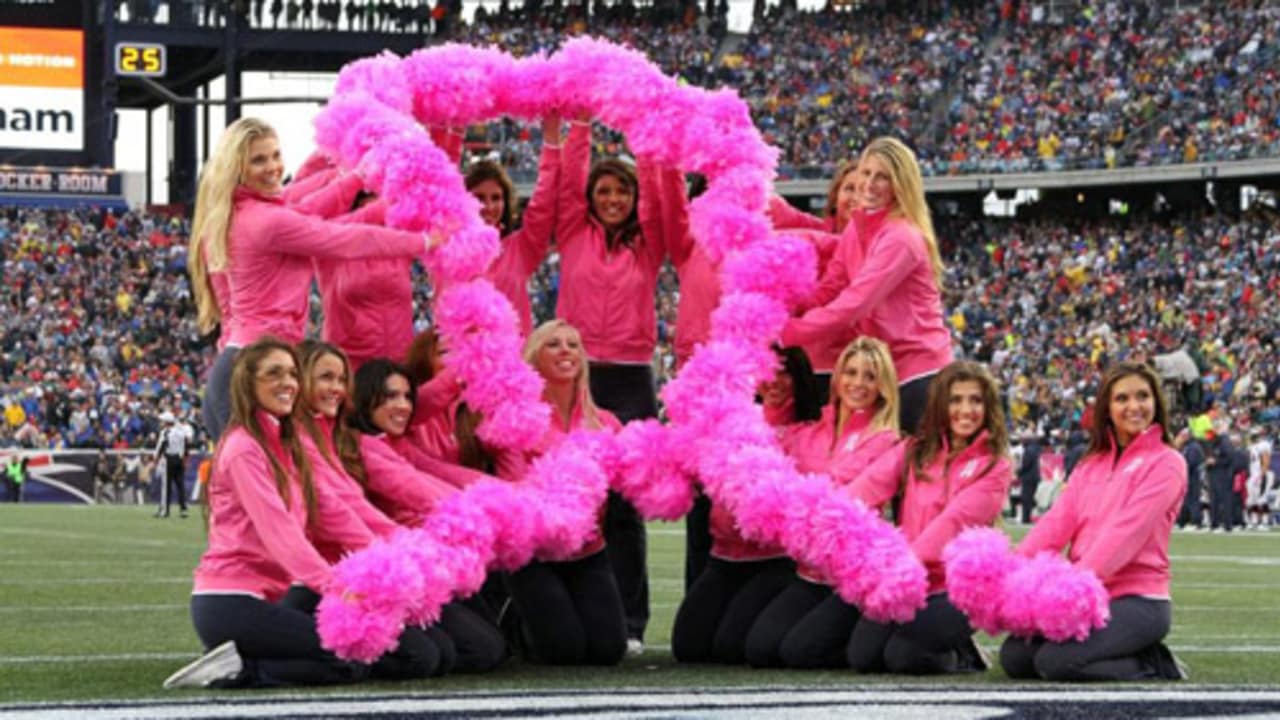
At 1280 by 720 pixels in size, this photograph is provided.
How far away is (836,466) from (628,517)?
0.99 meters

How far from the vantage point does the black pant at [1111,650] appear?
6434 millimetres

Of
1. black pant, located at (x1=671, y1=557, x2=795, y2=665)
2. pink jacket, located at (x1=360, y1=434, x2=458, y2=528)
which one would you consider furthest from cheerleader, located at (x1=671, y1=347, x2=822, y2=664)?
pink jacket, located at (x1=360, y1=434, x2=458, y2=528)

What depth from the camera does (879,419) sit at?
710 centimetres

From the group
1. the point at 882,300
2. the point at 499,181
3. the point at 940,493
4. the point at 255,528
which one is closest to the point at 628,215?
the point at 499,181

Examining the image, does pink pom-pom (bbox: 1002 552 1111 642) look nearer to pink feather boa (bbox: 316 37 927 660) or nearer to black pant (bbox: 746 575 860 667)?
pink feather boa (bbox: 316 37 927 660)

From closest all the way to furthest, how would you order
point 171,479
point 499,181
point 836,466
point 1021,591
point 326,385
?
point 1021,591
point 326,385
point 836,466
point 499,181
point 171,479

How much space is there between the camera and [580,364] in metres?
7.25

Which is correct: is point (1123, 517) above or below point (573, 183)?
below

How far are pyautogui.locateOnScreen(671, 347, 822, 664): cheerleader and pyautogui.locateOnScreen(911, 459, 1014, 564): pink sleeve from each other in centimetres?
72

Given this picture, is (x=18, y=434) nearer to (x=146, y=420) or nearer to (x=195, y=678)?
(x=146, y=420)

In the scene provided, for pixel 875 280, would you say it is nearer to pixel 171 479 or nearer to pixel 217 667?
pixel 217 667

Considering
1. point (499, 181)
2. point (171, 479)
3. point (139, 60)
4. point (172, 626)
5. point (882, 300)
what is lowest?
point (171, 479)

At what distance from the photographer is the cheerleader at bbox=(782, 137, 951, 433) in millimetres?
7176

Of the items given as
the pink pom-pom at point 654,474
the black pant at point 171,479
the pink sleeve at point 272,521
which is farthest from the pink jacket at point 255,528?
the black pant at point 171,479
